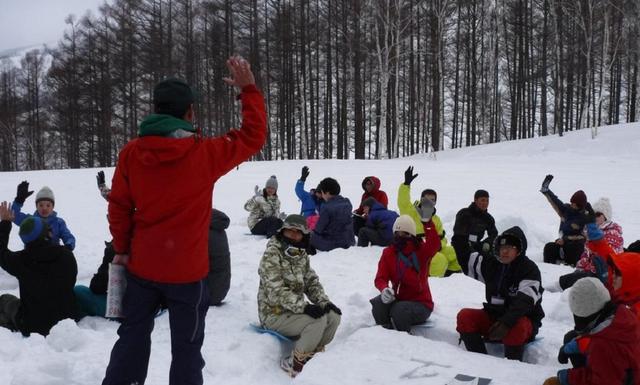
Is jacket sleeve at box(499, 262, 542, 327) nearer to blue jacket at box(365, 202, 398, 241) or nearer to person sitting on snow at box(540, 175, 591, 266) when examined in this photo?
person sitting on snow at box(540, 175, 591, 266)

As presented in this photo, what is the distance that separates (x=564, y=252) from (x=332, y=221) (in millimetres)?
3289

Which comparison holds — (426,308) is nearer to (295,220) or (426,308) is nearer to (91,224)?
(295,220)

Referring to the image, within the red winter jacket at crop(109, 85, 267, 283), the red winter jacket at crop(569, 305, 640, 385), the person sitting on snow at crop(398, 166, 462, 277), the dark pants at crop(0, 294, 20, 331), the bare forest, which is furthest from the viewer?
the bare forest

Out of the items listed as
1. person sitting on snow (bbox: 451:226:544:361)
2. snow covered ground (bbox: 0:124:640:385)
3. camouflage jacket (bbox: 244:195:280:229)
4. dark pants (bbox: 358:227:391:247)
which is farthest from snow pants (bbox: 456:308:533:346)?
camouflage jacket (bbox: 244:195:280:229)

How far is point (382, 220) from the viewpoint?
7.95 metres

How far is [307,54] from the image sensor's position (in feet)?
98.0

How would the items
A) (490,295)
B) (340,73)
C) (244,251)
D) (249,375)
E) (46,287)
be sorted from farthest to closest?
(340,73) < (244,251) < (490,295) < (46,287) < (249,375)

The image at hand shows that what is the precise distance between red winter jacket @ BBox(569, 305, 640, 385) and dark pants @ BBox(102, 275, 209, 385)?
7.44 feet

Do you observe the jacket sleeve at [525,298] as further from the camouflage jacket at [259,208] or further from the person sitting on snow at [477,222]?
the camouflage jacket at [259,208]

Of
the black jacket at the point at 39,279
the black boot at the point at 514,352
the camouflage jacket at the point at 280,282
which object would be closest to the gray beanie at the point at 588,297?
the black boot at the point at 514,352

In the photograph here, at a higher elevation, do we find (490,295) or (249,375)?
(490,295)

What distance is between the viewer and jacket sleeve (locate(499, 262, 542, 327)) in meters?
4.06

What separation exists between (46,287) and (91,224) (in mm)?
6492

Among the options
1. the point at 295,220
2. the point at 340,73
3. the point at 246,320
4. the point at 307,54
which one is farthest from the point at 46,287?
the point at 340,73
